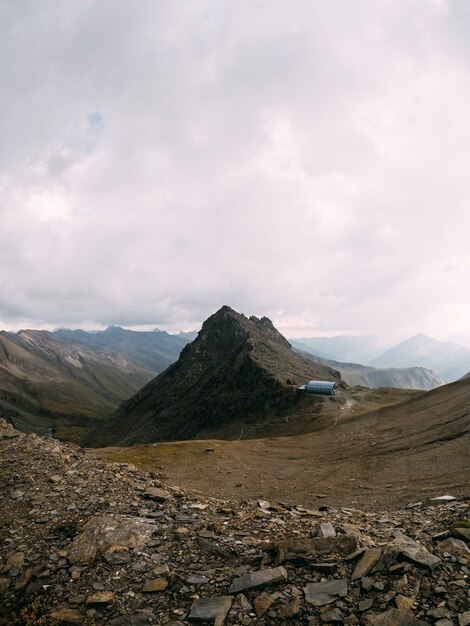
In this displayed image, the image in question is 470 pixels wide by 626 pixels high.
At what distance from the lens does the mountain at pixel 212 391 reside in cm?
12288

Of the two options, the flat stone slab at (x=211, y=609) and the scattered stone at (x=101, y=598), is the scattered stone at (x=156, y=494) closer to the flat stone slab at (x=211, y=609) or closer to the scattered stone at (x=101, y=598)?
the scattered stone at (x=101, y=598)

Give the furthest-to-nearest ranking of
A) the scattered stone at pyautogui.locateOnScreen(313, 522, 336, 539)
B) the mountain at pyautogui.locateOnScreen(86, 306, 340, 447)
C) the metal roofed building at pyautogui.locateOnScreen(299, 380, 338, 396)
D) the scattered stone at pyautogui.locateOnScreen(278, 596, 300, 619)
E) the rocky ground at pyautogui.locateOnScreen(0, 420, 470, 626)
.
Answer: the mountain at pyautogui.locateOnScreen(86, 306, 340, 447) < the metal roofed building at pyautogui.locateOnScreen(299, 380, 338, 396) < the scattered stone at pyautogui.locateOnScreen(313, 522, 336, 539) < the rocky ground at pyautogui.locateOnScreen(0, 420, 470, 626) < the scattered stone at pyautogui.locateOnScreen(278, 596, 300, 619)

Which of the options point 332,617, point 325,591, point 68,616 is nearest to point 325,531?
point 325,591

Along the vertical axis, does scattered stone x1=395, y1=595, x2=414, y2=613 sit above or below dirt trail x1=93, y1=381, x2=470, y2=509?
above

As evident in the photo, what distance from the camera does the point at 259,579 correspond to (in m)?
11.1

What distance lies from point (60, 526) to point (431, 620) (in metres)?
13.5

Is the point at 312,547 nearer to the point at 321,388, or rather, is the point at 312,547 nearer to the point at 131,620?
the point at 131,620

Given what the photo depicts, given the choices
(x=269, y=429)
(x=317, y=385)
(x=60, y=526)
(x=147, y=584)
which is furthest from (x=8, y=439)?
(x=317, y=385)

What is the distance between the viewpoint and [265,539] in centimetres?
1401

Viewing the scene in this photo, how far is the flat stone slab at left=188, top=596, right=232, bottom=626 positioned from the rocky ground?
31 mm

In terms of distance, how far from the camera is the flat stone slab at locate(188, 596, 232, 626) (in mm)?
10023

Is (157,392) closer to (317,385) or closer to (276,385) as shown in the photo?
(276,385)

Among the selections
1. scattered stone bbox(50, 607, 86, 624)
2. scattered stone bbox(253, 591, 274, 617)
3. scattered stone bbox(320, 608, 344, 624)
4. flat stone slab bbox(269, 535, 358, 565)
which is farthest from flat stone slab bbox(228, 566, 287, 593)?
scattered stone bbox(50, 607, 86, 624)

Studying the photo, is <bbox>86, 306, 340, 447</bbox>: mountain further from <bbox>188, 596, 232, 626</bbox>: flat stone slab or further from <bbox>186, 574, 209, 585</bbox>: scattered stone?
<bbox>188, 596, 232, 626</bbox>: flat stone slab
